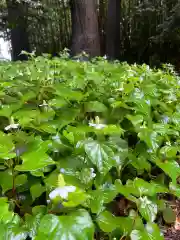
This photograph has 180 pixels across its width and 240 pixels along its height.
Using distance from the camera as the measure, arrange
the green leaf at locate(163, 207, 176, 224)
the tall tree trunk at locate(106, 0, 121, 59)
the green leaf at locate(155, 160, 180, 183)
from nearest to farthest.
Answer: the green leaf at locate(155, 160, 180, 183) < the green leaf at locate(163, 207, 176, 224) < the tall tree trunk at locate(106, 0, 121, 59)

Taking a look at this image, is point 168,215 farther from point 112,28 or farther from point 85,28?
point 112,28

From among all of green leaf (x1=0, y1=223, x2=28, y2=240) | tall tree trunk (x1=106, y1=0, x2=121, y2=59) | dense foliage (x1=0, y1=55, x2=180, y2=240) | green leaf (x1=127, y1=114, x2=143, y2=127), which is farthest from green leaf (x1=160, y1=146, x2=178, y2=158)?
tall tree trunk (x1=106, y1=0, x2=121, y2=59)

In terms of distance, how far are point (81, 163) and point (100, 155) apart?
9cm

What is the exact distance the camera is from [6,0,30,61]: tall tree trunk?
5715 mm

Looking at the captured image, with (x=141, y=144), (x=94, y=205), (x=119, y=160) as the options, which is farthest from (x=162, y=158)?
(x=94, y=205)

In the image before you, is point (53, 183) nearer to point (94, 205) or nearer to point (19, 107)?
point (94, 205)

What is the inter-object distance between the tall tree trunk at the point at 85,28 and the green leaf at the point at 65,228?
5139mm

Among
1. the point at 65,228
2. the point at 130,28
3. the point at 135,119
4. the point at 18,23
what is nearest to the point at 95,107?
the point at 135,119

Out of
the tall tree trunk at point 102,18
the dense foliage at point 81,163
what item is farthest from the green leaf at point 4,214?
the tall tree trunk at point 102,18

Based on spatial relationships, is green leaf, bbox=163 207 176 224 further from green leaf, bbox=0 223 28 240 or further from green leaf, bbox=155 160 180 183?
green leaf, bbox=0 223 28 240

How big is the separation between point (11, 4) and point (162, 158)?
5287 millimetres

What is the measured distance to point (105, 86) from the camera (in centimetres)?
179

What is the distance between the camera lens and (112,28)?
744 cm

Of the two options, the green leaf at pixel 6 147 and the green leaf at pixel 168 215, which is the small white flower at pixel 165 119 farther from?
the green leaf at pixel 6 147
